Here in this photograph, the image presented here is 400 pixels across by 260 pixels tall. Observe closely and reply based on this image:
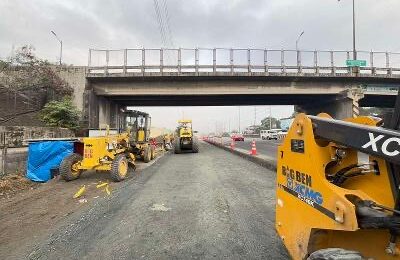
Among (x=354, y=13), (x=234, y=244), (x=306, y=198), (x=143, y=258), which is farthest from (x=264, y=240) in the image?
(x=354, y=13)

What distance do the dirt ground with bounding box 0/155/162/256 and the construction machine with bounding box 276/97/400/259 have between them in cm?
445

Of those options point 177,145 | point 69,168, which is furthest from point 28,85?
point 69,168

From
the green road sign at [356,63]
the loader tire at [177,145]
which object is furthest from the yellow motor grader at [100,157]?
the green road sign at [356,63]

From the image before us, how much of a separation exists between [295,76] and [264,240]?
30.9 meters

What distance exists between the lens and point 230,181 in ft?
38.6

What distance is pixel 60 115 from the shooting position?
27812mm

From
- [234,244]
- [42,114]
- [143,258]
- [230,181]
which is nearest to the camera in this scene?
[143,258]

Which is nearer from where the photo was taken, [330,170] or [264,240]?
[330,170]

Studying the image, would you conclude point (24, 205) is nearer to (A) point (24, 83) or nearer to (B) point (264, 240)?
(B) point (264, 240)

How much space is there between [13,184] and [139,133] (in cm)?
756

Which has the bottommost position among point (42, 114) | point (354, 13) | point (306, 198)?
point (306, 198)

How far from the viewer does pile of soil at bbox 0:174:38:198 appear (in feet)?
38.5

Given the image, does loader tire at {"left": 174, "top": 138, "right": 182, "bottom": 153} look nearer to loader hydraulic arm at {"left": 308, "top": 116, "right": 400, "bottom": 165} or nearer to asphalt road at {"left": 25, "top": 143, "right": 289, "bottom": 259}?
asphalt road at {"left": 25, "top": 143, "right": 289, "bottom": 259}

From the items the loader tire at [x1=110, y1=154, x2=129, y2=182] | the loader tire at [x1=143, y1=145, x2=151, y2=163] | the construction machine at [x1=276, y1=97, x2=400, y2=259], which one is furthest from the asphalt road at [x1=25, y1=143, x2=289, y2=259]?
the loader tire at [x1=143, y1=145, x2=151, y2=163]
